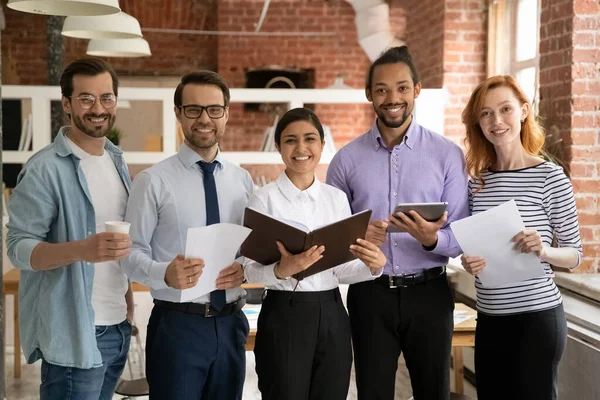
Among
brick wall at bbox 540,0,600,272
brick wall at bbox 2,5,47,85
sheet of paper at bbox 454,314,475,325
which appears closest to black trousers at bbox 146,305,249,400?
sheet of paper at bbox 454,314,475,325

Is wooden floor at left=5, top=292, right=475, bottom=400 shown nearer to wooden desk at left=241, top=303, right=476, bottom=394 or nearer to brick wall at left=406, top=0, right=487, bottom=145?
wooden desk at left=241, top=303, right=476, bottom=394

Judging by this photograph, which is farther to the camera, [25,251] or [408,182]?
[408,182]

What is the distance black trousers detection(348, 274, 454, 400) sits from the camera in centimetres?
269

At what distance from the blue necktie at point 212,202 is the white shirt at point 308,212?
0.12 metres

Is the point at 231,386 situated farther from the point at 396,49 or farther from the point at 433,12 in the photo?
the point at 433,12

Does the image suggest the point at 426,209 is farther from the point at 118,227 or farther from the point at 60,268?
the point at 60,268

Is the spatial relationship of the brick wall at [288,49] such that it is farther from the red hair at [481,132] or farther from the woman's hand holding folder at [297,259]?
the woman's hand holding folder at [297,259]

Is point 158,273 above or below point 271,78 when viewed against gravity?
below

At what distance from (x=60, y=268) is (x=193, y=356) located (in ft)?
1.71

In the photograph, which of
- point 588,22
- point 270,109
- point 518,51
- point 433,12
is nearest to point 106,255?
point 588,22

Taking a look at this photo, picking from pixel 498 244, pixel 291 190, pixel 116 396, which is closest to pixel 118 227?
pixel 291 190

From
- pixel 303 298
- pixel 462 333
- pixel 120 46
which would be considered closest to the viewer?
pixel 303 298

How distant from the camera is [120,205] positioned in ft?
8.21

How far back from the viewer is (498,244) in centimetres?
252
